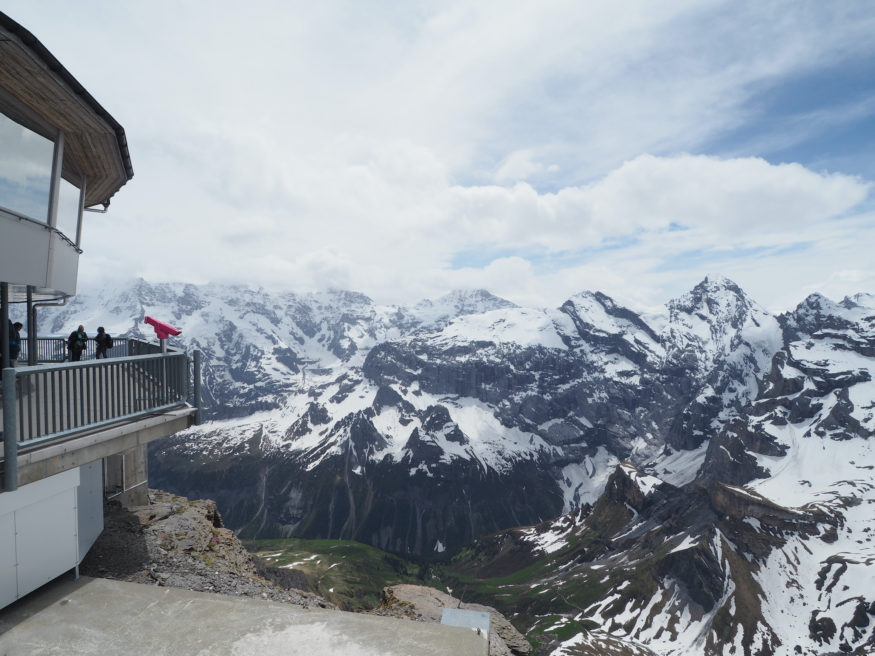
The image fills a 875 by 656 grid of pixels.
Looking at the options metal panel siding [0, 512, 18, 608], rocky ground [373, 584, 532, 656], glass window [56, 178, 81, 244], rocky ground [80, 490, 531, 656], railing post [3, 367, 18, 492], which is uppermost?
glass window [56, 178, 81, 244]

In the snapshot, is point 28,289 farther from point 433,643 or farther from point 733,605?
point 733,605

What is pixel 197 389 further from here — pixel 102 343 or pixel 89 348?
pixel 89 348

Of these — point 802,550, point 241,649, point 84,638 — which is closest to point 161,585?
point 84,638

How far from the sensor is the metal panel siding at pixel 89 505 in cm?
1247

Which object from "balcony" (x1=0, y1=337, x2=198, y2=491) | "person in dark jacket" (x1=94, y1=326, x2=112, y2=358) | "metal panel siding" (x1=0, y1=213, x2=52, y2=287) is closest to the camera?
"balcony" (x1=0, y1=337, x2=198, y2=491)

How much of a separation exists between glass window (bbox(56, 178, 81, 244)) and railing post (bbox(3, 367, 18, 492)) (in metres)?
5.88

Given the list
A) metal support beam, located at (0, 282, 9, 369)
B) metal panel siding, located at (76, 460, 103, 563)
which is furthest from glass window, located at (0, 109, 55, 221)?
metal panel siding, located at (76, 460, 103, 563)

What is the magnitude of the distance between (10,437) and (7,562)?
2.64m

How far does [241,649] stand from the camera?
900cm

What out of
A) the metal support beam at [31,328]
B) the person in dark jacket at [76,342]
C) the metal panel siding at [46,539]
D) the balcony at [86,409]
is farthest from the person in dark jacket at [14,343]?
the metal panel siding at [46,539]

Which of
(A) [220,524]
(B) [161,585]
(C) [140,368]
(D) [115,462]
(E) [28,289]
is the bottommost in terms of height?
(A) [220,524]

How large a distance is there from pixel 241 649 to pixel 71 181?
46.8ft

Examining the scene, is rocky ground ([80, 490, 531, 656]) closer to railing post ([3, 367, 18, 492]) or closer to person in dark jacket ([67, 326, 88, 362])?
railing post ([3, 367, 18, 492])

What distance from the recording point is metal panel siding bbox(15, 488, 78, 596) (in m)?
10.4
